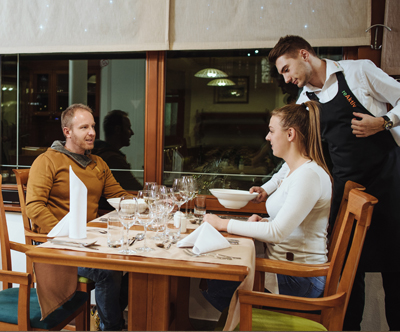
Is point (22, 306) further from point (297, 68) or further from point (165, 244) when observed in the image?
point (297, 68)

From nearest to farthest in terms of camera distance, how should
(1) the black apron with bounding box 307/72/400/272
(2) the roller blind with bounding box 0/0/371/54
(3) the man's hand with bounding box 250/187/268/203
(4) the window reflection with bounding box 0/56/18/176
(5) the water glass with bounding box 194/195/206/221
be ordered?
1. (5) the water glass with bounding box 194/195/206/221
2. (1) the black apron with bounding box 307/72/400/272
3. (3) the man's hand with bounding box 250/187/268/203
4. (2) the roller blind with bounding box 0/0/371/54
5. (4) the window reflection with bounding box 0/56/18/176

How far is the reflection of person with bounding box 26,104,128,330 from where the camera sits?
1763mm

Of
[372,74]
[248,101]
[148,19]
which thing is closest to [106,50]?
[148,19]

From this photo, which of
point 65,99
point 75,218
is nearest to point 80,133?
point 65,99

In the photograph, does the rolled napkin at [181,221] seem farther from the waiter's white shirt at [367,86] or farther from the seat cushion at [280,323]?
the waiter's white shirt at [367,86]

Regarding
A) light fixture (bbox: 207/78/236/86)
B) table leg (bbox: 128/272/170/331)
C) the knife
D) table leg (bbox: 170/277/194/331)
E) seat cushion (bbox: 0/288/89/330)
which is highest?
light fixture (bbox: 207/78/236/86)

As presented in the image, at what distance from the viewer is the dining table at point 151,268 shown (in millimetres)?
1170

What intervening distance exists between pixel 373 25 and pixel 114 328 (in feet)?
7.72

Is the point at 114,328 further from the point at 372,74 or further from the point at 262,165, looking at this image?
the point at 372,74

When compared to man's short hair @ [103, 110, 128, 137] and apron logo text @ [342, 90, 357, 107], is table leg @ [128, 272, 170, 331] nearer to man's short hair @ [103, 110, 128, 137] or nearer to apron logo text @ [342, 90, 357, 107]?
apron logo text @ [342, 90, 357, 107]

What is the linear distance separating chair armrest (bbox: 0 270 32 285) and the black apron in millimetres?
1704

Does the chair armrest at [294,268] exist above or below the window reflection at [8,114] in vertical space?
below

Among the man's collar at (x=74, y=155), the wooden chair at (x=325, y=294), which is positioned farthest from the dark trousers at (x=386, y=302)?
the man's collar at (x=74, y=155)

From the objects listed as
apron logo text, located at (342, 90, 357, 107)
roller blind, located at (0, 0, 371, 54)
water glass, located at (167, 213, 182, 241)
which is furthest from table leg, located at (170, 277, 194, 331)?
roller blind, located at (0, 0, 371, 54)
